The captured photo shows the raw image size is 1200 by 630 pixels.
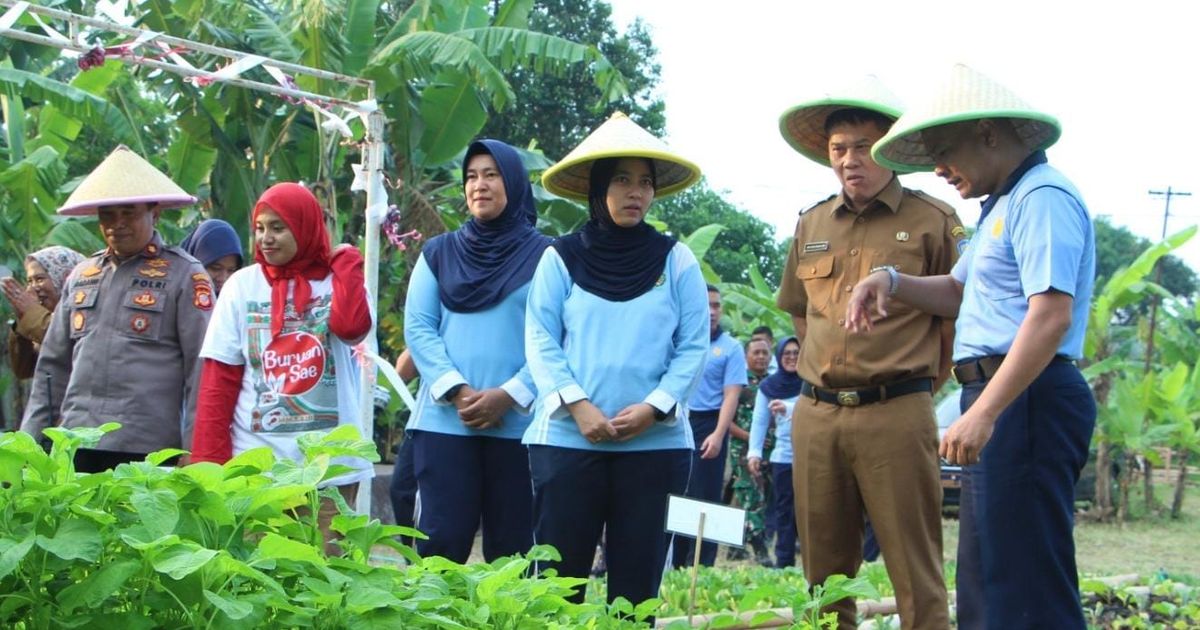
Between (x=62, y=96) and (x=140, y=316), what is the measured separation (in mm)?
6855

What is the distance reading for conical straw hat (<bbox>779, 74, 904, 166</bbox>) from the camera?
14.3ft

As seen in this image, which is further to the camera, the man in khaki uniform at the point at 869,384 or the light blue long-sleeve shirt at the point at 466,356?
the light blue long-sleeve shirt at the point at 466,356

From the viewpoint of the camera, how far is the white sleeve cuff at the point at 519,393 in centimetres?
472

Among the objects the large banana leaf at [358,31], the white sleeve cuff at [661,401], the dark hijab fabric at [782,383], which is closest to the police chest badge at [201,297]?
the white sleeve cuff at [661,401]

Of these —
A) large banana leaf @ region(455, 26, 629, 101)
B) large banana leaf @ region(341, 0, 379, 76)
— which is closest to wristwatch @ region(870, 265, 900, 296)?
large banana leaf @ region(455, 26, 629, 101)

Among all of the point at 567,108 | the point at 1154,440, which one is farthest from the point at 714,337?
the point at 567,108

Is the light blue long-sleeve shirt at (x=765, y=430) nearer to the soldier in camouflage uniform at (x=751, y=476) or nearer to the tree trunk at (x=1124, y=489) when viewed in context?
the soldier in camouflage uniform at (x=751, y=476)

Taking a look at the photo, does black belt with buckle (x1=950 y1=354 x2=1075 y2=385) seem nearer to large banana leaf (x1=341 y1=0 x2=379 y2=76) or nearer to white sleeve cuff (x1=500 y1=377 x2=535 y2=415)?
white sleeve cuff (x1=500 y1=377 x2=535 y2=415)

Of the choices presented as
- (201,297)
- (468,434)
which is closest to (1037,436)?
(468,434)

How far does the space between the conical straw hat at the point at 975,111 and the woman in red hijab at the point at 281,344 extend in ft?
6.30

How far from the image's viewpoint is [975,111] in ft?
11.8

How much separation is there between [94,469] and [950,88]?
11.1 ft

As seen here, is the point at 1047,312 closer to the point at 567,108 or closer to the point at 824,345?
the point at 824,345

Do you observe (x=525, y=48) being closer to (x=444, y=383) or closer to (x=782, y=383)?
(x=782, y=383)
